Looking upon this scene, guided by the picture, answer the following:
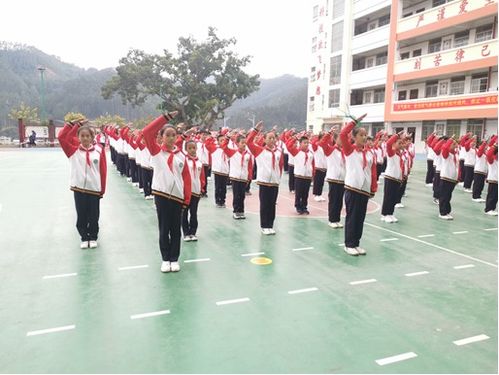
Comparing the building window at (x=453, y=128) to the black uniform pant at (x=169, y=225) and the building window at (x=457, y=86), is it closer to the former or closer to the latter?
the building window at (x=457, y=86)

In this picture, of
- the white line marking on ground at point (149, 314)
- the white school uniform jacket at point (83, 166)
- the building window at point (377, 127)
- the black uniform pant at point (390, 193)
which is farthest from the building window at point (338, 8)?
the white line marking on ground at point (149, 314)

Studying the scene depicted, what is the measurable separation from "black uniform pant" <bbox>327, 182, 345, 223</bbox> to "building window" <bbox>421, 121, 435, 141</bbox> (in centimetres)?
1985

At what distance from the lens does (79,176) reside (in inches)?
212

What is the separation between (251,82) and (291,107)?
35.6m

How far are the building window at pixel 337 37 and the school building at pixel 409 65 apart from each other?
3.0 inches

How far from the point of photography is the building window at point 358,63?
103 ft

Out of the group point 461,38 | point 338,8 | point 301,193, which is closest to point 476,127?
point 461,38

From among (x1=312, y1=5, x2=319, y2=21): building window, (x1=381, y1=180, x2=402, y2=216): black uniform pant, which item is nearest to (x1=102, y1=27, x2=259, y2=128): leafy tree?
(x1=312, y1=5, x2=319, y2=21): building window

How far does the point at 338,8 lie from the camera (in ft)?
107

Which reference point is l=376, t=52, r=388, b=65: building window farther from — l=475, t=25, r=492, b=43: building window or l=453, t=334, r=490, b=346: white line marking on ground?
l=453, t=334, r=490, b=346: white line marking on ground

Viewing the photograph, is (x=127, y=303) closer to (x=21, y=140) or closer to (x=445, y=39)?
(x=445, y=39)

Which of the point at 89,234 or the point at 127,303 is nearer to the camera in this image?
the point at 127,303

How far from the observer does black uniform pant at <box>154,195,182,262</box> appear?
183 inches

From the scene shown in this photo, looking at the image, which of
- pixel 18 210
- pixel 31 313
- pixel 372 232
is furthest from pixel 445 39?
pixel 31 313
